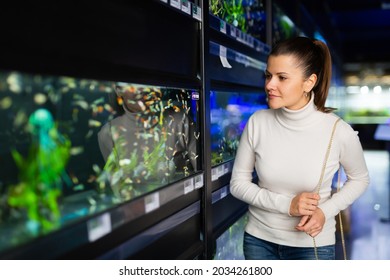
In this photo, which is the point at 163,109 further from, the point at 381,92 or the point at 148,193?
the point at 381,92

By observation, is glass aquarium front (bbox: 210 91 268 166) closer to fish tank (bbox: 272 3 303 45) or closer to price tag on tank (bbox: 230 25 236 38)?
price tag on tank (bbox: 230 25 236 38)

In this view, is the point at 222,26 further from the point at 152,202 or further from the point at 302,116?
the point at 152,202

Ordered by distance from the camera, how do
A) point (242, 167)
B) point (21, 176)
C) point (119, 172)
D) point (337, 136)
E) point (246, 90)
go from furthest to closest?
point (246, 90) → point (242, 167) → point (337, 136) → point (119, 172) → point (21, 176)

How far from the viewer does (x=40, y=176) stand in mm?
1236

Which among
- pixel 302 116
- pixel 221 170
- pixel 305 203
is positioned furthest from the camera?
pixel 221 170

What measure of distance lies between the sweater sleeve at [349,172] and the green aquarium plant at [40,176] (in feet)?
3.34

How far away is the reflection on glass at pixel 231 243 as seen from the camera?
2.73 m

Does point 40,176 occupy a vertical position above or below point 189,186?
above

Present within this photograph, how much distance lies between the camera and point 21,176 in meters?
1.20

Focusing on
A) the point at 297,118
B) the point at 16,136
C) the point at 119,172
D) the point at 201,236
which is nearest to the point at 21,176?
the point at 16,136

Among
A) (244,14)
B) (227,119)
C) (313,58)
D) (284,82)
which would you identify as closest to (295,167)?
(284,82)

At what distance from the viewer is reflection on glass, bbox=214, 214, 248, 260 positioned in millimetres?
2734

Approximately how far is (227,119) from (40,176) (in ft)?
5.94
